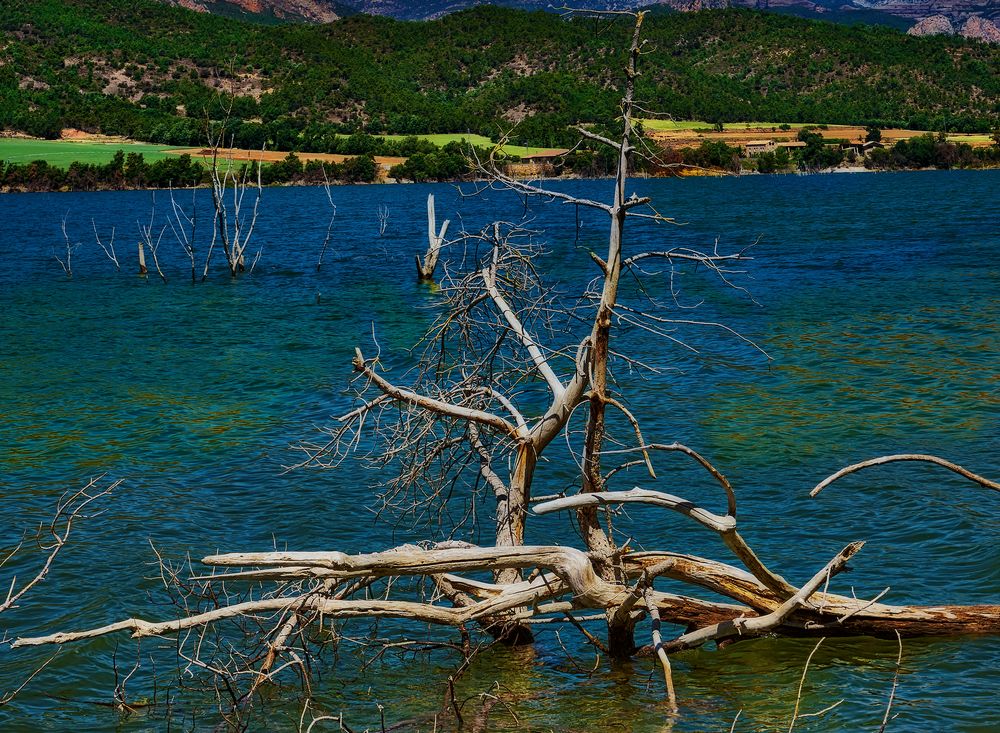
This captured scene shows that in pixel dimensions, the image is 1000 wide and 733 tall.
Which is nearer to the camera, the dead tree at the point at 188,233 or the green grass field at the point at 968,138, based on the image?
the dead tree at the point at 188,233

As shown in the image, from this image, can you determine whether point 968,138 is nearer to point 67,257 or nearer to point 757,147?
point 757,147

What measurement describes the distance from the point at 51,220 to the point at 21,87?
9407 centimetres

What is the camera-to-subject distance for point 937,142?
471 ft

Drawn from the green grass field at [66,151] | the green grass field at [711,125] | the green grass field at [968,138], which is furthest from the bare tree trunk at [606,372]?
the green grass field at [968,138]

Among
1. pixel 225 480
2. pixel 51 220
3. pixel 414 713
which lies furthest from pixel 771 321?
pixel 51 220

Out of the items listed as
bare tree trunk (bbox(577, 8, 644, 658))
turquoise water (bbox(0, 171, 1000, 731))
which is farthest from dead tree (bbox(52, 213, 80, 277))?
bare tree trunk (bbox(577, 8, 644, 658))

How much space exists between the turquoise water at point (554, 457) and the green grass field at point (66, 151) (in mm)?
76005

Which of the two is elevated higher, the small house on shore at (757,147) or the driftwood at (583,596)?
the small house on shore at (757,147)

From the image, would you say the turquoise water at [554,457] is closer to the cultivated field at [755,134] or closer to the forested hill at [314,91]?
the forested hill at [314,91]

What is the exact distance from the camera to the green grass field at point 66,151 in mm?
117125

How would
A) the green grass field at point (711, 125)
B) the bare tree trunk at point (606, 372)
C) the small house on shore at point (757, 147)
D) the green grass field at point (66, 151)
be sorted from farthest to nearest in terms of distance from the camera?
the green grass field at point (711, 125) → the small house on shore at point (757, 147) → the green grass field at point (66, 151) → the bare tree trunk at point (606, 372)

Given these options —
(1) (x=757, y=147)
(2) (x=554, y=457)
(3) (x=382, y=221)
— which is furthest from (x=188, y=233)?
→ (1) (x=757, y=147)

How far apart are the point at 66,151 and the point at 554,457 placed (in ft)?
398

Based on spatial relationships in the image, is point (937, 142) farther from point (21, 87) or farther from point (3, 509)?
point (3, 509)
